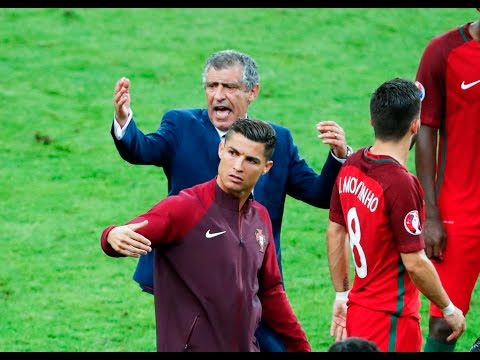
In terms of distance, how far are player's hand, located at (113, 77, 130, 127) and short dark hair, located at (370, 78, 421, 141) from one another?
3.95 ft

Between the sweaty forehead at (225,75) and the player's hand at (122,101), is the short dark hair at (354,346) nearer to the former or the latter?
the player's hand at (122,101)

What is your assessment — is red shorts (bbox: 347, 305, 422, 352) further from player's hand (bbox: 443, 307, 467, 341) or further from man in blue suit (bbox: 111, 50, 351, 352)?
man in blue suit (bbox: 111, 50, 351, 352)

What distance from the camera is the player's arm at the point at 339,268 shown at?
6.15 m

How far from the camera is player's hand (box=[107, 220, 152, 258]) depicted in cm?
516

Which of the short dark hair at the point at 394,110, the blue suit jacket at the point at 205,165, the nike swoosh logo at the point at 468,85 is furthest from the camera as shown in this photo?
the nike swoosh logo at the point at 468,85

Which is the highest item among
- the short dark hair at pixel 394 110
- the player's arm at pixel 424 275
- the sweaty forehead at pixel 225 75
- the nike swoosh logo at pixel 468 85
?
the sweaty forehead at pixel 225 75

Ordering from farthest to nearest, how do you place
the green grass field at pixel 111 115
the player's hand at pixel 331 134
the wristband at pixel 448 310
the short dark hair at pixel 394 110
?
1. the green grass field at pixel 111 115
2. the player's hand at pixel 331 134
3. the wristband at pixel 448 310
4. the short dark hair at pixel 394 110

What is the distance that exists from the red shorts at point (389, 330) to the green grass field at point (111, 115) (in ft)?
9.05

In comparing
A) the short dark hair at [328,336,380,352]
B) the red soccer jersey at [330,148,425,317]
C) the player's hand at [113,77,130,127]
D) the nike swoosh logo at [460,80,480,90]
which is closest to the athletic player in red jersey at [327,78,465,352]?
the red soccer jersey at [330,148,425,317]

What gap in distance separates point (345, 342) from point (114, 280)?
5488 millimetres

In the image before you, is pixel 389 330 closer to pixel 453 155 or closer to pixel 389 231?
pixel 389 231

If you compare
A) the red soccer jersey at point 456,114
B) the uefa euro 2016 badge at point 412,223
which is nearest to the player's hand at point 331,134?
the uefa euro 2016 badge at point 412,223

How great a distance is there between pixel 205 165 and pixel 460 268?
151 cm

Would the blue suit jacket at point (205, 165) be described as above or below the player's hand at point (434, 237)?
above
